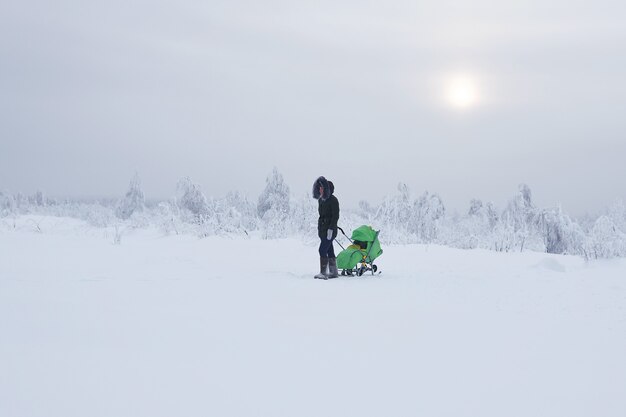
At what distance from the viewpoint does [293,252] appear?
14.4 m

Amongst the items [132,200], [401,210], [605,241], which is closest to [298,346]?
[605,241]

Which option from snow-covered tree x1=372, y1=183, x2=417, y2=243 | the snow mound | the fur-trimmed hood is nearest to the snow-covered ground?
the fur-trimmed hood

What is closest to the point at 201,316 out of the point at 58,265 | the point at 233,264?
the point at 58,265

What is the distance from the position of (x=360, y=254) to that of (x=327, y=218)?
39.3 inches

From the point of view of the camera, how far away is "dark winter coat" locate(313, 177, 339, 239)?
10.4 m

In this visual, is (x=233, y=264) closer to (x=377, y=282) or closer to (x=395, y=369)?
(x=377, y=282)

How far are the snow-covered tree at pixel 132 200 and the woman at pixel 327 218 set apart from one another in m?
31.8

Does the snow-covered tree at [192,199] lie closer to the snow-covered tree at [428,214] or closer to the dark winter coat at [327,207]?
the snow-covered tree at [428,214]

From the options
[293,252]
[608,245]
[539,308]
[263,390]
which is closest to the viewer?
[263,390]

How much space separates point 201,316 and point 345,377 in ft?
7.52

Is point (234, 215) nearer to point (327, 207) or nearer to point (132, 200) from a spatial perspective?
point (327, 207)

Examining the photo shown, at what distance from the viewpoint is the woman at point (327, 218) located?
33.5ft

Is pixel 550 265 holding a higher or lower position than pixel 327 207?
lower

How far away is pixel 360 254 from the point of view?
1044cm
